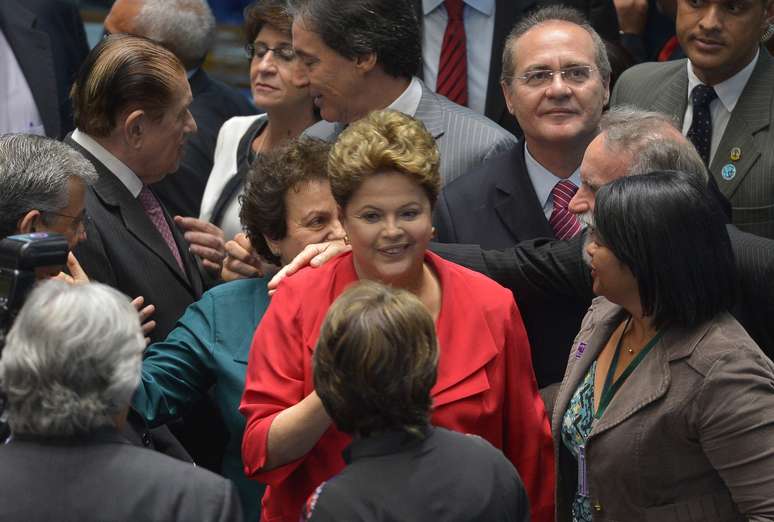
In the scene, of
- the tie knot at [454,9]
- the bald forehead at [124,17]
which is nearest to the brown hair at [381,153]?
the tie knot at [454,9]

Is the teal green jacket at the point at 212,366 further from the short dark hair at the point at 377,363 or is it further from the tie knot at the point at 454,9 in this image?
the tie knot at the point at 454,9

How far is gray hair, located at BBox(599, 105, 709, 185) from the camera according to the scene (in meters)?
3.78

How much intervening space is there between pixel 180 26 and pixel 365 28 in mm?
1744

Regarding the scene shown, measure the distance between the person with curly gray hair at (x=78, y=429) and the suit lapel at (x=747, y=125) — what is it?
8.61 ft

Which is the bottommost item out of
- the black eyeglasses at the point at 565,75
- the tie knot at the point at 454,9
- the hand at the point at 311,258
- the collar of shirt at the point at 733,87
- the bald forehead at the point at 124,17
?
the bald forehead at the point at 124,17

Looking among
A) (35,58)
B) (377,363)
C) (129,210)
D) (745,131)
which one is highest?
(377,363)

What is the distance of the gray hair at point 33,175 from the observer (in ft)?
12.2

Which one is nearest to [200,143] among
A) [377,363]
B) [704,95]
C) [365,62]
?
[365,62]

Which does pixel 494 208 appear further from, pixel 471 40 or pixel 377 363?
pixel 377 363

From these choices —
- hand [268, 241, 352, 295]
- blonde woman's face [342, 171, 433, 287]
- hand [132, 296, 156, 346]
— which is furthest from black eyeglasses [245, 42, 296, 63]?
blonde woman's face [342, 171, 433, 287]

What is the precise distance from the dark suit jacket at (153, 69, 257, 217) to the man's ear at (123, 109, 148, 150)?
115 centimetres

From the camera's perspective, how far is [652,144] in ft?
12.7

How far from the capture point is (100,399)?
2646 millimetres

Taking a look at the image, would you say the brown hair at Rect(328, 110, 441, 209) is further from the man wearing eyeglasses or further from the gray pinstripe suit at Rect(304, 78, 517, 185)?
the gray pinstripe suit at Rect(304, 78, 517, 185)
